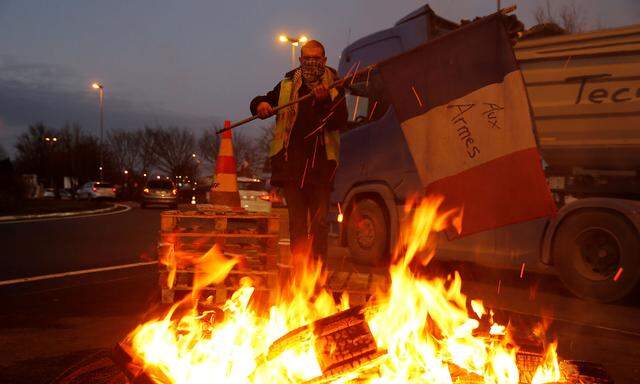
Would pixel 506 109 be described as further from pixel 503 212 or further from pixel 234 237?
pixel 234 237

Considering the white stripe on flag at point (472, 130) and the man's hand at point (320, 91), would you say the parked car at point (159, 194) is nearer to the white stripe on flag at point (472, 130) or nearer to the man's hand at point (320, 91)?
the white stripe on flag at point (472, 130)

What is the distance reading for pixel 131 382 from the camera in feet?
8.80

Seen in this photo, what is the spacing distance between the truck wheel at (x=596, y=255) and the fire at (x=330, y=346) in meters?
3.11

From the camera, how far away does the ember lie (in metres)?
2.75

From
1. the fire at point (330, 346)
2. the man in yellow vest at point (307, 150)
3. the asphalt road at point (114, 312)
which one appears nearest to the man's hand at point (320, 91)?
the man in yellow vest at point (307, 150)

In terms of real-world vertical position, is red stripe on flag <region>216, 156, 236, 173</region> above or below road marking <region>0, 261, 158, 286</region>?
above

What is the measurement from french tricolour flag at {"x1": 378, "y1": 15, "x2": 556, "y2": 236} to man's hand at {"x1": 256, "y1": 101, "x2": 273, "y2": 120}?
A: 107cm

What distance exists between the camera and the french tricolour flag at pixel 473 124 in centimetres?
419

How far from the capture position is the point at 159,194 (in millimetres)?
31609

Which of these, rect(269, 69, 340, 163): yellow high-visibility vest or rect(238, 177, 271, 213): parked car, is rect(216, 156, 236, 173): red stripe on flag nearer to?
rect(269, 69, 340, 163): yellow high-visibility vest

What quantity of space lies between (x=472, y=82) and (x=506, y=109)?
41 cm

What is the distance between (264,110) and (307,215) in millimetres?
883

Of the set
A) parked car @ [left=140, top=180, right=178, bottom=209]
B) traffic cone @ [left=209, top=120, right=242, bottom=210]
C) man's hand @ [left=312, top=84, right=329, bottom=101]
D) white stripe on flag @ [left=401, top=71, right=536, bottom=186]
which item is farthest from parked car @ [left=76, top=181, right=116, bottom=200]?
man's hand @ [left=312, top=84, right=329, bottom=101]

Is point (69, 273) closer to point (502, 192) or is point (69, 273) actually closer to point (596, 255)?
point (502, 192)
